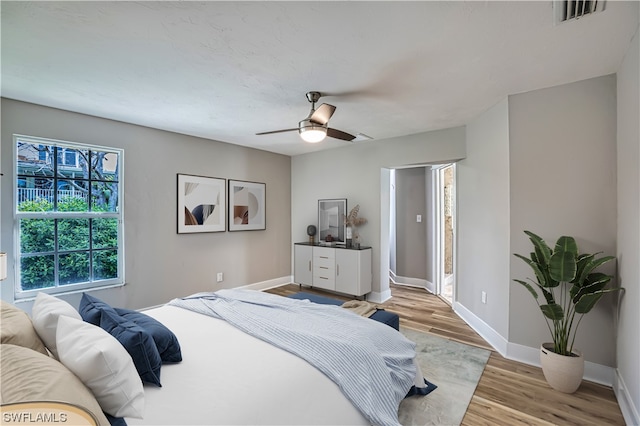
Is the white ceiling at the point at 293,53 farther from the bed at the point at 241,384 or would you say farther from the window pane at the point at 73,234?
the bed at the point at 241,384

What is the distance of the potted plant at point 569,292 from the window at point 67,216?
176 inches

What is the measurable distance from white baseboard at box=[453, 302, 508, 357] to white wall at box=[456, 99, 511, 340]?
48 millimetres

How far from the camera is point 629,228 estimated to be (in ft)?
6.71

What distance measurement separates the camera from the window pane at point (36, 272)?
9.80ft

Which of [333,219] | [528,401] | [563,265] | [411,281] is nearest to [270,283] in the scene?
[333,219]

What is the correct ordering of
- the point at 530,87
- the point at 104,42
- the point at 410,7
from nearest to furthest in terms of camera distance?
the point at 410,7 → the point at 104,42 → the point at 530,87

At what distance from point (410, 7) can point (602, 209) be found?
2293 millimetres

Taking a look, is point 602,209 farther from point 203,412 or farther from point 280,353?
point 203,412

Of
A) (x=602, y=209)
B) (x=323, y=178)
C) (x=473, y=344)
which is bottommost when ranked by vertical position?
(x=473, y=344)

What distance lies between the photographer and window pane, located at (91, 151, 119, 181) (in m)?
3.45

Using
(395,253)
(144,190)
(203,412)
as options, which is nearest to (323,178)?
(395,253)

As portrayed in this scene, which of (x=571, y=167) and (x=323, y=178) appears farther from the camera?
(x=323, y=178)

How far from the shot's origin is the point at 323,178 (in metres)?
5.29

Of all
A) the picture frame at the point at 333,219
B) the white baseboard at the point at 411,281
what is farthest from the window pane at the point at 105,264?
the white baseboard at the point at 411,281
